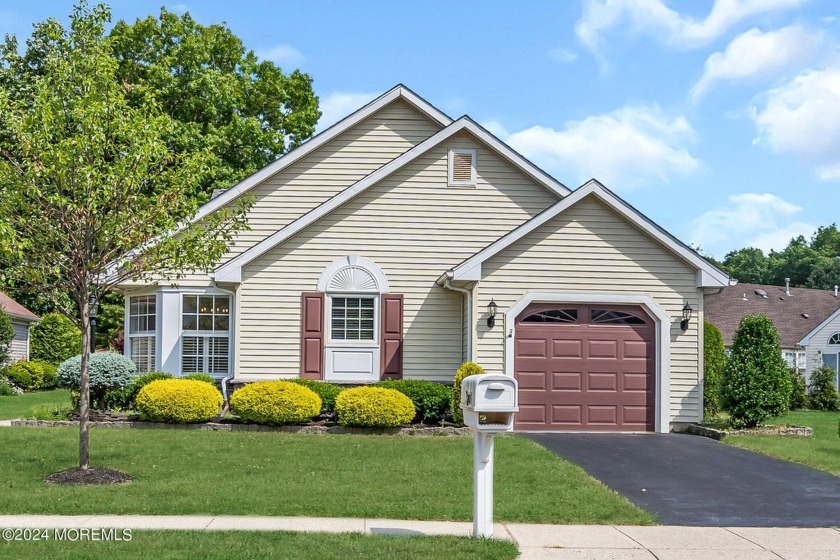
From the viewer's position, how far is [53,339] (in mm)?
38938

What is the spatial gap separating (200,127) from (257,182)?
14628 mm

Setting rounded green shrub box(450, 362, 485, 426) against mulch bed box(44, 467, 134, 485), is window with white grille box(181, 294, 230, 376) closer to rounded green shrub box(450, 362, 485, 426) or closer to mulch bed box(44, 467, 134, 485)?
rounded green shrub box(450, 362, 485, 426)

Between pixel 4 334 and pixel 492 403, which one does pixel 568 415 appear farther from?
pixel 4 334

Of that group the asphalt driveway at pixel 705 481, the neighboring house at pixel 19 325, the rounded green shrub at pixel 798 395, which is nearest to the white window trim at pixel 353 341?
the asphalt driveway at pixel 705 481

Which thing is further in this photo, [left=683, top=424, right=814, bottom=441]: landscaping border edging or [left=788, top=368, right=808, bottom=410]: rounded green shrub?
[left=788, top=368, right=808, bottom=410]: rounded green shrub

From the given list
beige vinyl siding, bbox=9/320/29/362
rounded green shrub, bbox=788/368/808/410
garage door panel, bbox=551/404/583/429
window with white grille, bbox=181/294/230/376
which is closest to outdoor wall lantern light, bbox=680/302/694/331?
garage door panel, bbox=551/404/583/429

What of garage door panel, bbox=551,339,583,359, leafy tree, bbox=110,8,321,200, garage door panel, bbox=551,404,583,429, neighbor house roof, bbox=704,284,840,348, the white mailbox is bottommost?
garage door panel, bbox=551,404,583,429

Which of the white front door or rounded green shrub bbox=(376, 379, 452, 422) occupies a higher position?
the white front door

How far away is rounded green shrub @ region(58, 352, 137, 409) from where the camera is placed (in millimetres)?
18031

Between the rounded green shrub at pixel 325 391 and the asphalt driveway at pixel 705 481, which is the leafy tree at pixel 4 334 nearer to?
the rounded green shrub at pixel 325 391

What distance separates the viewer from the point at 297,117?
36.7 meters

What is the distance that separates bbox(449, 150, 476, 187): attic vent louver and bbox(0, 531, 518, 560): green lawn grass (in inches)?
492

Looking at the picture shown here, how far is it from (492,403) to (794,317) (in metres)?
38.8

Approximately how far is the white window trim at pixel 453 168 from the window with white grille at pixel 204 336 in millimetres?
5585
